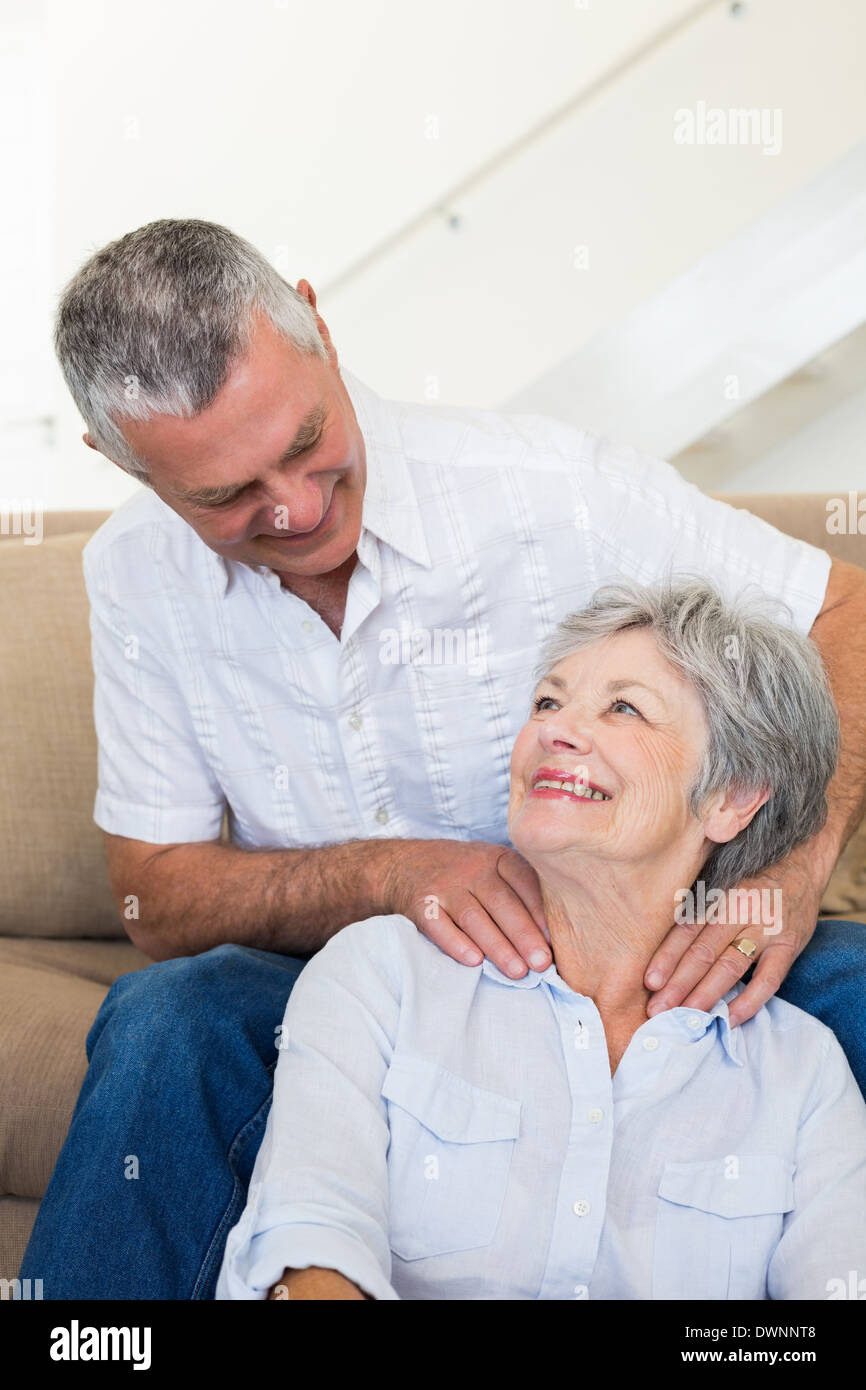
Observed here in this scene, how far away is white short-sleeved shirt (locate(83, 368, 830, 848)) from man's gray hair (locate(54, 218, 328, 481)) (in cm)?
31

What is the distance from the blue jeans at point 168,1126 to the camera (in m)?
1.22

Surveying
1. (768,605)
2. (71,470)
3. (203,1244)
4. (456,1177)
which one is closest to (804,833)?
(768,605)

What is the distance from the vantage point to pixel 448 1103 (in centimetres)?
124

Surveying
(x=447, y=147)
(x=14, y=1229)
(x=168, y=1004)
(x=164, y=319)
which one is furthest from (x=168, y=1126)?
(x=447, y=147)

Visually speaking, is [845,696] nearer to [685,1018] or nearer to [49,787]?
[685,1018]

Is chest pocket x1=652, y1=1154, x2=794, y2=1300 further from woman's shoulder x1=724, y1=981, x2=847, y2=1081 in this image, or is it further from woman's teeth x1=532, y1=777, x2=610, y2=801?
woman's teeth x1=532, y1=777, x2=610, y2=801

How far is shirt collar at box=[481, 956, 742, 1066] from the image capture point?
134 centimetres

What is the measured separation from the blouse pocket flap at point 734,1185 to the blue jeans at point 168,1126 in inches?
8.9

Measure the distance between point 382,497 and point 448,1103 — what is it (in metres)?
0.78

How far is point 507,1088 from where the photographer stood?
1.29 metres

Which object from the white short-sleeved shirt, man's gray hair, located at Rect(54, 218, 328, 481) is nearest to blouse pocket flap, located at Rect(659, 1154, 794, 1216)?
the white short-sleeved shirt

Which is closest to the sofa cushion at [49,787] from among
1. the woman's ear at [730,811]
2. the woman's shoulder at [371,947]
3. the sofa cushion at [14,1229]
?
the sofa cushion at [14,1229]

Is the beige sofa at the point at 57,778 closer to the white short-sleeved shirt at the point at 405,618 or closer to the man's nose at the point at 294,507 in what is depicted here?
the white short-sleeved shirt at the point at 405,618
